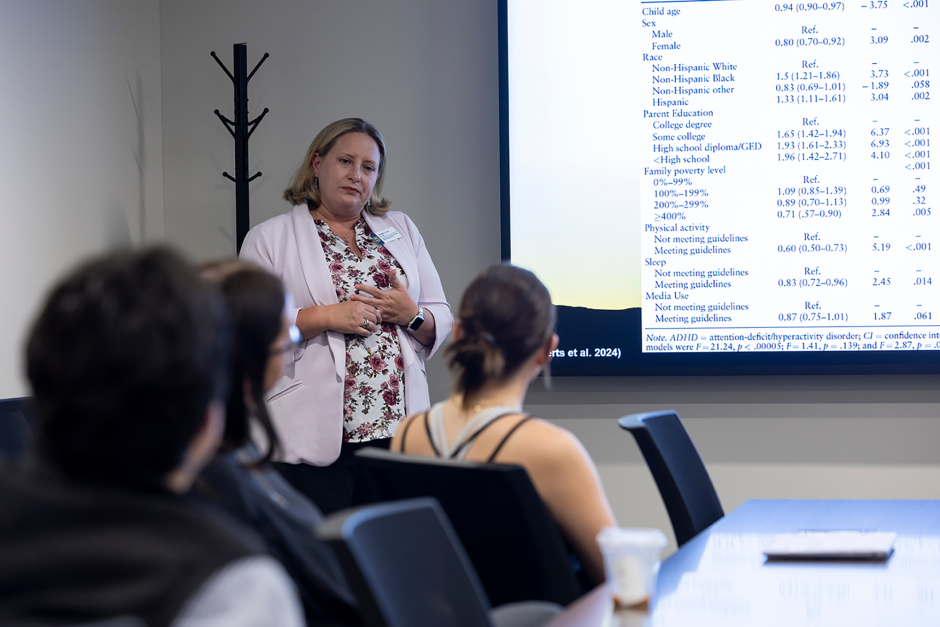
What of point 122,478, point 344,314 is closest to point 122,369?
point 122,478

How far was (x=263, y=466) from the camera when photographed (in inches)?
51.0

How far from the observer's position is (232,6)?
3.62m

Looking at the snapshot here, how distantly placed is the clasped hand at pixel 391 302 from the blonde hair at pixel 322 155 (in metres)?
0.36

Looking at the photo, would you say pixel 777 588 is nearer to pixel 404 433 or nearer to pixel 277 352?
pixel 404 433

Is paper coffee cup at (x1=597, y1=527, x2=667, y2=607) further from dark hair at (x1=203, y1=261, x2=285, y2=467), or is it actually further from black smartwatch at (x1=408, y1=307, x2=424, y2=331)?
black smartwatch at (x1=408, y1=307, x2=424, y2=331)

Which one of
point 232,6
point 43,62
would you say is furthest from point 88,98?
point 232,6

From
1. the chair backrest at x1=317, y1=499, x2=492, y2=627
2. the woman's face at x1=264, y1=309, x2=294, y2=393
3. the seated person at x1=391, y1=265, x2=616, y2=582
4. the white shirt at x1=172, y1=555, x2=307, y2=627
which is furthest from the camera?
the seated person at x1=391, y1=265, x2=616, y2=582

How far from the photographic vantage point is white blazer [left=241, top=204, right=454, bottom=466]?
2.65m

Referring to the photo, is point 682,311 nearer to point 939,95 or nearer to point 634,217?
point 634,217

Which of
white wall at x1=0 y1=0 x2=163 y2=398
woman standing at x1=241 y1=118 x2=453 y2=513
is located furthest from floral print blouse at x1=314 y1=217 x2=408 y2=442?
white wall at x1=0 y1=0 x2=163 y2=398

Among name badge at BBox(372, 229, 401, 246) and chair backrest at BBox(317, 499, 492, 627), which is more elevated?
name badge at BBox(372, 229, 401, 246)

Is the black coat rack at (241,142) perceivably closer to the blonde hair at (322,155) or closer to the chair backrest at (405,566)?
the blonde hair at (322,155)

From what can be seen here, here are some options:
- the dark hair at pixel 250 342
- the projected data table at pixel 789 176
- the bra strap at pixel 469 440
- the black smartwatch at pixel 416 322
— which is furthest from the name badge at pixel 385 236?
the dark hair at pixel 250 342

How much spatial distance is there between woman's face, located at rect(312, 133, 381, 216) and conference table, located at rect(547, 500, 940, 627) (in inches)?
61.5
